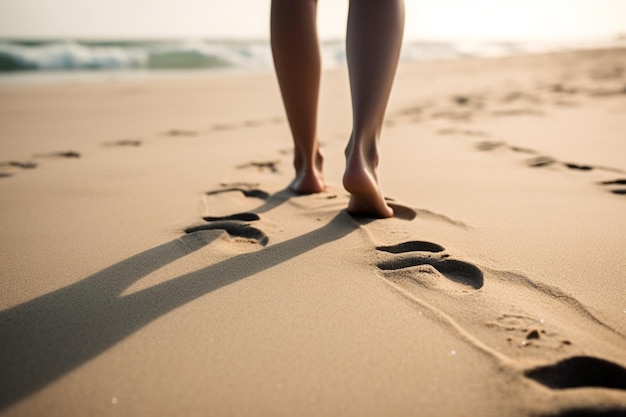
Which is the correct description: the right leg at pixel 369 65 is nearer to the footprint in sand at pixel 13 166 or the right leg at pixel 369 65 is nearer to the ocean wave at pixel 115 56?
the footprint in sand at pixel 13 166

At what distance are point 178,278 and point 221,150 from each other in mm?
1446

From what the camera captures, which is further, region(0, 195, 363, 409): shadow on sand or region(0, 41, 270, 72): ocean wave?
region(0, 41, 270, 72): ocean wave

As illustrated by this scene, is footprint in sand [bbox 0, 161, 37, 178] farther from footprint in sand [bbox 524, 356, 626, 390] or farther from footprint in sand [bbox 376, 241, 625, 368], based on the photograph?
footprint in sand [bbox 524, 356, 626, 390]

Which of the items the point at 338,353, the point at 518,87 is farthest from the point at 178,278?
the point at 518,87

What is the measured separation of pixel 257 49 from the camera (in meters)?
14.2

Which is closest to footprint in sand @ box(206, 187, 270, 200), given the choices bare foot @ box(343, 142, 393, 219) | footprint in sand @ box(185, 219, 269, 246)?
footprint in sand @ box(185, 219, 269, 246)

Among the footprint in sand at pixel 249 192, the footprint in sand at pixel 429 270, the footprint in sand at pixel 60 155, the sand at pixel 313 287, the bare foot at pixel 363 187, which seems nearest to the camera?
the sand at pixel 313 287

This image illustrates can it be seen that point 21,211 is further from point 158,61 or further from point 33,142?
point 158,61

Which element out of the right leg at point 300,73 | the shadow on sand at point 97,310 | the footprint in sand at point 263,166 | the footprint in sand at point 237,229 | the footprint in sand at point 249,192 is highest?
the right leg at point 300,73

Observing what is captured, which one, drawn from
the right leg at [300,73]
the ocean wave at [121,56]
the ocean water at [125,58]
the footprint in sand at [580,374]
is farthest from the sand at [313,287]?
the ocean wave at [121,56]

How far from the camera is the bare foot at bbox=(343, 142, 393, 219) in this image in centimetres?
126

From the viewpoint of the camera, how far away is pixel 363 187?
1.28 metres

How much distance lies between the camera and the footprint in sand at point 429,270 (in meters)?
0.99

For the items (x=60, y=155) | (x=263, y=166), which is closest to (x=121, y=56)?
(x=60, y=155)
